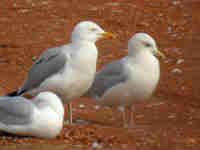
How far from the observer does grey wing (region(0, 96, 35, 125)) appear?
257 inches

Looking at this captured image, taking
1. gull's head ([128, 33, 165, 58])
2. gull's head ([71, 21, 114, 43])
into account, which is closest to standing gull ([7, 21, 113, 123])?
gull's head ([71, 21, 114, 43])

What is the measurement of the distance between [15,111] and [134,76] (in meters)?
1.93

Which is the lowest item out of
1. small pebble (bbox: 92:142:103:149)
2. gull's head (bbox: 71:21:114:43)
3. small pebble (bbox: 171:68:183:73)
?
small pebble (bbox: 92:142:103:149)

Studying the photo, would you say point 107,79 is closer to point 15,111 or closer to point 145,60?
point 145,60

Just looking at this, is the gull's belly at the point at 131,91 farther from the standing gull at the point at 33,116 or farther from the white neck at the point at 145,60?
the standing gull at the point at 33,116

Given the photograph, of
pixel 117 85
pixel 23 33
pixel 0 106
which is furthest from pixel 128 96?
pixel 23 33

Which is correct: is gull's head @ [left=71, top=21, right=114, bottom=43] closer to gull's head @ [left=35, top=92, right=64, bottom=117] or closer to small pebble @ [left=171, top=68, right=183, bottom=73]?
gull's head @ [left=35, top=92, right=64, bottom=117]

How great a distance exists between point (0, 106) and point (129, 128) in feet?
5.81

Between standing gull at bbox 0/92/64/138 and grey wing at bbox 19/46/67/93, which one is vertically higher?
grey wing at bbox 19/46/67/93

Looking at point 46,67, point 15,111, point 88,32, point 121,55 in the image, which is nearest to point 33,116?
point 15,111

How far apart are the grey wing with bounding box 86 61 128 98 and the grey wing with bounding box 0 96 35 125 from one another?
72.3 inches

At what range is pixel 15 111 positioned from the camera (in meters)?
6.62

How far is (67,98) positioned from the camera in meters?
7.90

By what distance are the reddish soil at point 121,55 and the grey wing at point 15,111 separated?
200 mm
